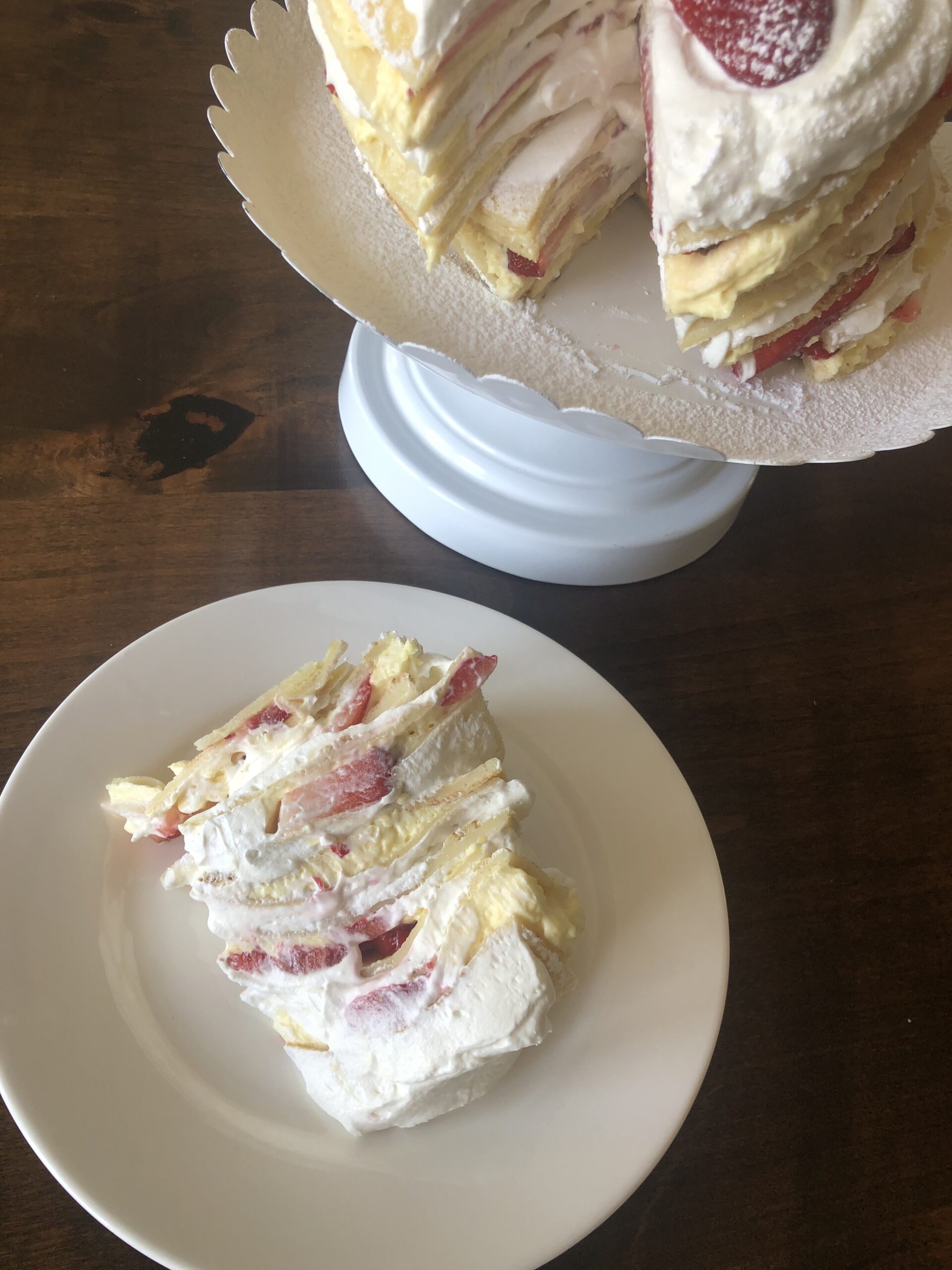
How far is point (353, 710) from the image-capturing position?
1.59 feet

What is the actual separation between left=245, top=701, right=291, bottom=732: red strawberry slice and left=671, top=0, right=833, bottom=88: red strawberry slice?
15.3 inches

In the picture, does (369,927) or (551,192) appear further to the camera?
(551,192)

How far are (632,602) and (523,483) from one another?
0.40ft

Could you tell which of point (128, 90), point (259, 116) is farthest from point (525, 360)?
point (128, 90)

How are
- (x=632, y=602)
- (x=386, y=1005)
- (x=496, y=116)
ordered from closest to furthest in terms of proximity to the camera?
(x=386, y=1005), (x=496, y=116), (x=632, y=602)

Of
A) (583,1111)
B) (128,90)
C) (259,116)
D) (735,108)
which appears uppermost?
(735,108)

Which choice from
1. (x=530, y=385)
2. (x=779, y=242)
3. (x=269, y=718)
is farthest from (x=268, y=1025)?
(x=779, y=242)

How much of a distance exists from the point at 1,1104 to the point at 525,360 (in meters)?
0.48

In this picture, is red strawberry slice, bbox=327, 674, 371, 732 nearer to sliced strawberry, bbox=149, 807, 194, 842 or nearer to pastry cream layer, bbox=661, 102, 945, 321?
sliced strawberry, bbox=149, 807, 194, 842

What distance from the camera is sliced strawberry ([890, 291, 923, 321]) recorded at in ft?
2.00

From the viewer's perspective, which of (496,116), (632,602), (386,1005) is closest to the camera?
(386,1005)

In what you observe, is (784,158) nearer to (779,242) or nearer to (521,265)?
(779,242)

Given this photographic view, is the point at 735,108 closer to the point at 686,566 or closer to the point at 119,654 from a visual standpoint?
the point at 686,566

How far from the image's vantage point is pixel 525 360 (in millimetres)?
559
